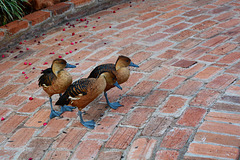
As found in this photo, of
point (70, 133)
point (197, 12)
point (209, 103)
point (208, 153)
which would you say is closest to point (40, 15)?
point (197, 12)

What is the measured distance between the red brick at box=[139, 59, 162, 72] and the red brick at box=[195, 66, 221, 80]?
694 mm

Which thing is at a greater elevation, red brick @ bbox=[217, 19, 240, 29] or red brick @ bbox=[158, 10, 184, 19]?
red brick @ bbox=[158, 10, 184, 19]

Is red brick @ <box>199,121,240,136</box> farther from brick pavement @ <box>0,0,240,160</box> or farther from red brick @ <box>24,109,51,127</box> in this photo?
red brick @ <box>24,109,51,127</box>

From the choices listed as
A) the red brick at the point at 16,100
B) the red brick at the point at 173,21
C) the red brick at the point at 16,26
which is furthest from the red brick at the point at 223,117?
the red brick at the point at 16,26

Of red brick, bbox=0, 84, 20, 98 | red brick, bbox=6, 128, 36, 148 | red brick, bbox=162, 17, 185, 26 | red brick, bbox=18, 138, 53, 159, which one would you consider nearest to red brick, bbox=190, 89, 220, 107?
red brick, bbox=18, 138, 53, 159

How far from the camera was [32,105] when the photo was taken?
422 centimetres

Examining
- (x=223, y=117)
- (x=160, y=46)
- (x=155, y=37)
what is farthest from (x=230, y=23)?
(x=223, y=117)

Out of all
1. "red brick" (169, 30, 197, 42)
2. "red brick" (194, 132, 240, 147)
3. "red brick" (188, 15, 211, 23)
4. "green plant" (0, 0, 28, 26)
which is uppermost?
"green plant" (0, 0, 28, 26)

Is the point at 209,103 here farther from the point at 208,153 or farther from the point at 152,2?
the point at 152,2

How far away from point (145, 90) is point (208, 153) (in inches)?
56.6

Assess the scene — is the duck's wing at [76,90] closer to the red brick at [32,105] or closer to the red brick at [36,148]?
the red brick at [36,148]

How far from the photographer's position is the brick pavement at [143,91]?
3277 millimetres

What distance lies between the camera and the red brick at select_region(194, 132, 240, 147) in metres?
3.17

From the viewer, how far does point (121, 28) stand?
6.55 metres
